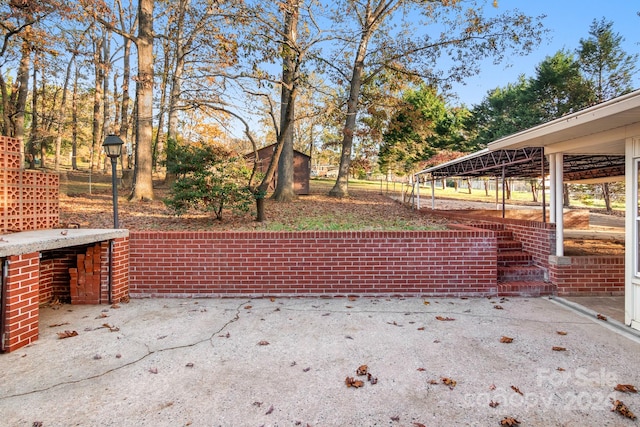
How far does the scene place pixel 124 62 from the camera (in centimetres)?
1892

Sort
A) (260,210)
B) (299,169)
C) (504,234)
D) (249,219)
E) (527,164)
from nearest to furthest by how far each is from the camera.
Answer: (504,234)
(260,210)
(249,219)
(527,164)
(299,169)

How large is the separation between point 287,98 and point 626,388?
331 inches

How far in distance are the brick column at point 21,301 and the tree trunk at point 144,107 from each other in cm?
731

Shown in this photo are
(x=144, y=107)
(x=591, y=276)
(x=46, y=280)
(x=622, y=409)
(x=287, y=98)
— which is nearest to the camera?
(x=622, y=409)

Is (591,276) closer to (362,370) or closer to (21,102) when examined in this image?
(362,370)

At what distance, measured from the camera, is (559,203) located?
6066 mm

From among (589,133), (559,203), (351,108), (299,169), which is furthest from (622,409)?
(299,169)

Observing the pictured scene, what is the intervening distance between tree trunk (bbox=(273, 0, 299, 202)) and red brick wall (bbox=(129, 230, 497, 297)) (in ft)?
10.2

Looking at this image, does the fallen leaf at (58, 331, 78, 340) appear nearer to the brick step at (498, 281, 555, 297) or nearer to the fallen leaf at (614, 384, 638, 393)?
the fallen leaf at (614, 384, 638, 393)

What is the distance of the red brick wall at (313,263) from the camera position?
229 inches

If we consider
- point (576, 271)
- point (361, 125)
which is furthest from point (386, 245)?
point (361, 125)

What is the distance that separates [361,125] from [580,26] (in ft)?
51.0

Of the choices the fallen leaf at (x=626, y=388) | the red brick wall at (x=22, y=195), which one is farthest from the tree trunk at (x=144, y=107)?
the fallen leaf at (x=626, y=388)

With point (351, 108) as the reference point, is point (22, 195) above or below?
below
